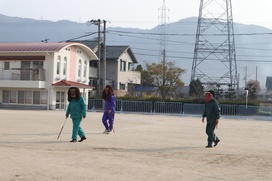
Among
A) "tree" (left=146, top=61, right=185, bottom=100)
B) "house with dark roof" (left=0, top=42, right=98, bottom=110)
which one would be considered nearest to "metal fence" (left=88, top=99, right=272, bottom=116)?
"house with dark roof" (left=0, top=42, right=98, bottom=110)

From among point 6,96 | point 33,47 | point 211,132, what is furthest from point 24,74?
point 211,132

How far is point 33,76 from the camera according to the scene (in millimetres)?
41250

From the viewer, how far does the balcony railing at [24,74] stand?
41250 mm

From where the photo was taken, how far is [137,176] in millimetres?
8359

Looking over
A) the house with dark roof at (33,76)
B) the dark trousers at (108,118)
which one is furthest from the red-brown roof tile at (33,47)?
the dark trousers at (108,118)

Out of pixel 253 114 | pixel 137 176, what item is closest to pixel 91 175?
pixel 137 176

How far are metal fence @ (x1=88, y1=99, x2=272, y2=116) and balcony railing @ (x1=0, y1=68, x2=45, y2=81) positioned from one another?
18.3 ft

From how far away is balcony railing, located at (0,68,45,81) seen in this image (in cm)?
4125

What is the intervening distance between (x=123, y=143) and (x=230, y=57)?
41.4 meters

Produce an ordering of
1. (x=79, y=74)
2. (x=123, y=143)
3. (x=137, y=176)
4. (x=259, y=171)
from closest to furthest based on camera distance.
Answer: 1. (x=137, y=176)
2. (x=259, y=171)
3. (x=123, y=143)
4. (x=79, y=74)

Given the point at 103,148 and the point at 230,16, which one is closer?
the point at 103,148

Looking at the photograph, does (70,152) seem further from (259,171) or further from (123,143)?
(259,171)

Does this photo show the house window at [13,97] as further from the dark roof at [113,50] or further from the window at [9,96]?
the dark roof at [113,50]

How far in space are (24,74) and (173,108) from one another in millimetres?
13684
